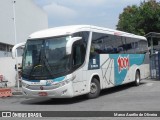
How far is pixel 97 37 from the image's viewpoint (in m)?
18.0

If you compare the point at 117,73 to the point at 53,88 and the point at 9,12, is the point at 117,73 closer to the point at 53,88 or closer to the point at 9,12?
the point at 53,88

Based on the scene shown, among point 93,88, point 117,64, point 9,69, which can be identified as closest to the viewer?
point 93,88

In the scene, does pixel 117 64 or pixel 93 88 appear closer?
pixel 93 88

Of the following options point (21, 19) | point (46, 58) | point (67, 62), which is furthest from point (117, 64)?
point (21, 19)

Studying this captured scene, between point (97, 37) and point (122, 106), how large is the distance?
4.85m

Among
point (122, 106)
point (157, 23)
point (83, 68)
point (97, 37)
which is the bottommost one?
point (122, 106)

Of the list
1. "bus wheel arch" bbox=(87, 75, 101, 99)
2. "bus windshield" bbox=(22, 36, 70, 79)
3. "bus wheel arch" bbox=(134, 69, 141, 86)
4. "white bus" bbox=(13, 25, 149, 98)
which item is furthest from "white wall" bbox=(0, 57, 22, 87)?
"bus windshield" bbox=(22, 36, 70, 79)

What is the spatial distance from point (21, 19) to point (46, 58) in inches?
1287

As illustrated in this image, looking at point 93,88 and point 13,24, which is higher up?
point 13,24

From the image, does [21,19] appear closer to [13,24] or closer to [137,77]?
[13,24]

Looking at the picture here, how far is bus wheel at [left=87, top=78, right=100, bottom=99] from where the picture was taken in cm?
1720

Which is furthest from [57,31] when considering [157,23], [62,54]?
[157,23]

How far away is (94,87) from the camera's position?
57.2ft

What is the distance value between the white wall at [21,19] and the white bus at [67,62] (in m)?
21.9
